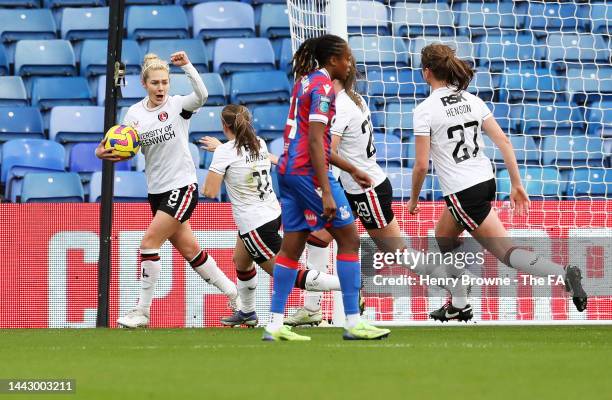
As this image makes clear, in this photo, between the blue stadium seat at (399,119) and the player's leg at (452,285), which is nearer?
the player's leg at (452,285)

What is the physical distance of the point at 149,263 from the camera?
30.3ft

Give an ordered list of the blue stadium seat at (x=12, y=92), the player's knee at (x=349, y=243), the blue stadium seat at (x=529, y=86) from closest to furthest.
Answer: the player's knee at (x=349, y=243) < the blue stadium seat at (x=529, y=86) < the blue stadium seat at (x=12, y=92)

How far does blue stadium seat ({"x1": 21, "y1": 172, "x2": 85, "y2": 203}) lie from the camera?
11789 millimetres

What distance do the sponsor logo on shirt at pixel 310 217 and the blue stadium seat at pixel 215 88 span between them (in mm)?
7112

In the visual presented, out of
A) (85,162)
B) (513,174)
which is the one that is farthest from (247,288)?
(85,162)

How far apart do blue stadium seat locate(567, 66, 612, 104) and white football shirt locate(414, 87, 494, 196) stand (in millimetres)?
4917

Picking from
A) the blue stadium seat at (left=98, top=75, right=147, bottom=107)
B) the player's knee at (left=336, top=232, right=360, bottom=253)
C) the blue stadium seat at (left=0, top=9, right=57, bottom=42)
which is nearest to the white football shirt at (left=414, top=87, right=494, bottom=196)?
the player's knee at (left=336, top=232, right=360, bottom=253)

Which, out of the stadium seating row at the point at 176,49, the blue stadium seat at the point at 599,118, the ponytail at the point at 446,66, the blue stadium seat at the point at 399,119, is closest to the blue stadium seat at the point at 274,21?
the stadium seating row at the point at 176,49

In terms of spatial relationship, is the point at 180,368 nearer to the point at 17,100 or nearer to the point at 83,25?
the point at 17,100

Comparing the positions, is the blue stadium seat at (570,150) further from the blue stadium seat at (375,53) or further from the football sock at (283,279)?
the football sock at (283,279)

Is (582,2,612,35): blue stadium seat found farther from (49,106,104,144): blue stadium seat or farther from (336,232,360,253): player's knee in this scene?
(336,232,360,253): player's knee

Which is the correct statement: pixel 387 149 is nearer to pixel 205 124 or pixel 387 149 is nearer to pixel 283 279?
pixel 205 124

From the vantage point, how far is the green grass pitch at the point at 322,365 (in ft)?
14.9

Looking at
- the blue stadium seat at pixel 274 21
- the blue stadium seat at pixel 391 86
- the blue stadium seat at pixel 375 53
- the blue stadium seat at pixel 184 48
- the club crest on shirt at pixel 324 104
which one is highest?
the blue stadium seat at pixel 274 21
